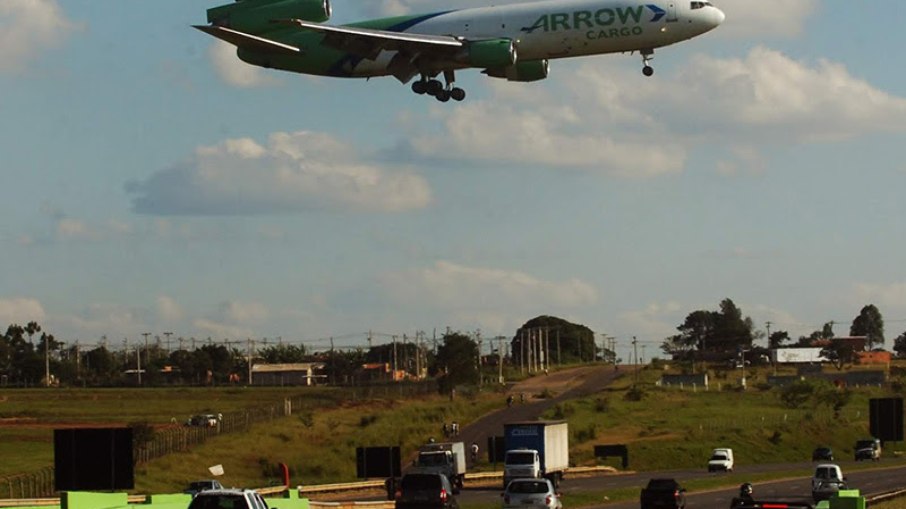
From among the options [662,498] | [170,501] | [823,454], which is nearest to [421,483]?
[662,498]

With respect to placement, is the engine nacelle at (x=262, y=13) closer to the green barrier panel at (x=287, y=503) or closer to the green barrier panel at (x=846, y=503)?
the green barrier panel at (x=287, y=503)

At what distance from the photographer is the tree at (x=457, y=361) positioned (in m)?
170

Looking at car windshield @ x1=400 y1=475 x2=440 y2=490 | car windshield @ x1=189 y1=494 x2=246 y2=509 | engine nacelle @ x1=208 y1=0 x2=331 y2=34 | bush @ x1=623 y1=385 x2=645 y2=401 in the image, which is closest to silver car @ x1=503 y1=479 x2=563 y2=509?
car windshield @ x1=400 y1=475 x2=440 y2=490

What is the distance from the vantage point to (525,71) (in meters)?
69.3

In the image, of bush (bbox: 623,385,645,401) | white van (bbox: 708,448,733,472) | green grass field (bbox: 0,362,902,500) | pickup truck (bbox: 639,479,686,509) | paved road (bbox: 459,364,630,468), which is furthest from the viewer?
bush (bbox: 623,385,645,401)

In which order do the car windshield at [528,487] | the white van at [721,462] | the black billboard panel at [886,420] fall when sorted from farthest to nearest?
the white van at [721,462] → the car windshield at [528,487] → the black billboard panel at [886,420]

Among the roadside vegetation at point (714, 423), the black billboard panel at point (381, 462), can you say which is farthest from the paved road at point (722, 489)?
the roadside vegetation at point (714, 423)

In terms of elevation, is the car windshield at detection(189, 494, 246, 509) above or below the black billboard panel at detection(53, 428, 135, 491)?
below

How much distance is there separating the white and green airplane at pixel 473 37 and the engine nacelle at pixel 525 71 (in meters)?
0.05

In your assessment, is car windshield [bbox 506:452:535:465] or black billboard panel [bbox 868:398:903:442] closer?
black billboard panel [bbox 868:398:903:442]

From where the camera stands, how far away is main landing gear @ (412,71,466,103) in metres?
69.2

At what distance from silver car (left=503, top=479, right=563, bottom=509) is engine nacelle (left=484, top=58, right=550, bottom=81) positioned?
2468 cm

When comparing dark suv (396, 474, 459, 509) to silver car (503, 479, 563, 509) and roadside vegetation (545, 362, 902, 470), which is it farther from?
roadside vegetation (545, 362, 902, 470)

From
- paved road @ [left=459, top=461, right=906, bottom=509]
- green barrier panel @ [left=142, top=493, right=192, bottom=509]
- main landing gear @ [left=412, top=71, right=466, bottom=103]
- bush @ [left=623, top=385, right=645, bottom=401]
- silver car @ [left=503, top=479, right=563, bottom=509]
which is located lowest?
paved road @ [left=459, top=461, right=906, bottom=509]
